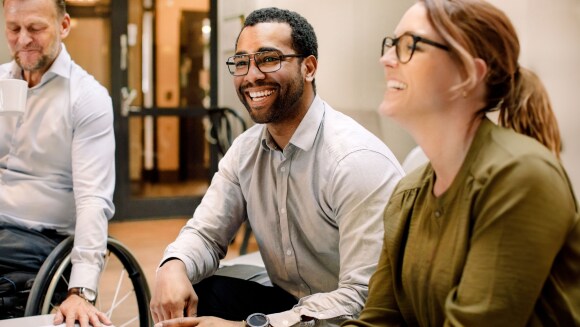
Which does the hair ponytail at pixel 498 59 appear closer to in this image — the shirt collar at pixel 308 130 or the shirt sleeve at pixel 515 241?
the shirt sleeve at pixel 515 241

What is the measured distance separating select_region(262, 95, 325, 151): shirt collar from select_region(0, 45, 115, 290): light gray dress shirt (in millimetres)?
684

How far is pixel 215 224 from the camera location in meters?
1.79

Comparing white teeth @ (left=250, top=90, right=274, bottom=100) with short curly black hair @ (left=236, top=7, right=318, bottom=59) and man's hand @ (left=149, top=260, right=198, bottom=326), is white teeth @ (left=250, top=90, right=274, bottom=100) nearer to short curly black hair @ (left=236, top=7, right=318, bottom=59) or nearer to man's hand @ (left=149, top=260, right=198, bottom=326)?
short curly black hair @ (left=236, top=7, right=318, bottom=59)

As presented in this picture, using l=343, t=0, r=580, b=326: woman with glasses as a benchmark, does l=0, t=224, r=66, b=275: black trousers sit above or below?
below

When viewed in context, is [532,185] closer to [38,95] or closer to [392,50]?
[392,50]

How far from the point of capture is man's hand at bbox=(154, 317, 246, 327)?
139 centimetres

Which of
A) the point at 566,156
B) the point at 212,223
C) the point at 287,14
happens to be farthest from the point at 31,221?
the point at 566,156

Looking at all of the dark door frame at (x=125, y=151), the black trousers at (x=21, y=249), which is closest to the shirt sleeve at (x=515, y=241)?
the black trousers at (x=21, y=249)

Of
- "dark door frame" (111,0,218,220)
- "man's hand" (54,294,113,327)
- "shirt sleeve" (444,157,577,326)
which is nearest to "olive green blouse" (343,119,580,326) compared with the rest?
"shirt sleeve" (444,157,577,326)

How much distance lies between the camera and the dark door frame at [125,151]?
5.88 m

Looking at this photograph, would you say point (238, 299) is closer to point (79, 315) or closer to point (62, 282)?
point (79, 315)

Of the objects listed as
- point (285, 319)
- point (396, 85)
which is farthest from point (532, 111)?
point (285, 319)

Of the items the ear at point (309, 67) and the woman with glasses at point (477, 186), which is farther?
the ear at point (309, 67)

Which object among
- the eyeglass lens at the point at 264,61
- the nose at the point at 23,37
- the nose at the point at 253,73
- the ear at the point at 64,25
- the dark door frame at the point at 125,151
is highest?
the ear at the point at 64,25
